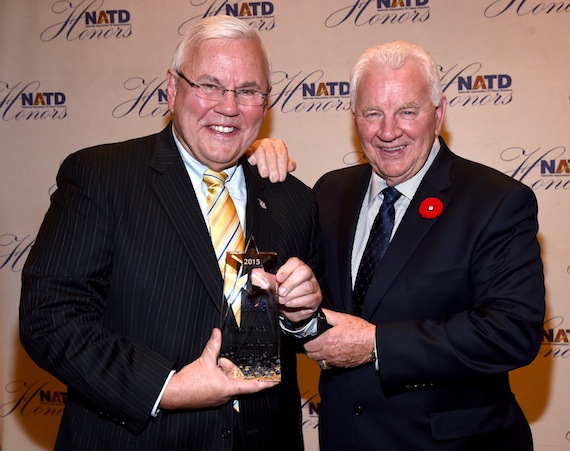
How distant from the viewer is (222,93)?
6.82 feet

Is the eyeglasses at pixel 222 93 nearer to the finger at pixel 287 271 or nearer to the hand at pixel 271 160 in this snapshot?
the hand at pixel 271 160

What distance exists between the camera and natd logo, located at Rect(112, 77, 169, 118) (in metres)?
4.08

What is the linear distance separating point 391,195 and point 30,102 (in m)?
2.71

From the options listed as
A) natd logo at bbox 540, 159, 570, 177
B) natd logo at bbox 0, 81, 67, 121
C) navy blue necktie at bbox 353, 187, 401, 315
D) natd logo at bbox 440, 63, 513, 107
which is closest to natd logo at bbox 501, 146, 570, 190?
natd logo at bbox 540, 159, 570, 177

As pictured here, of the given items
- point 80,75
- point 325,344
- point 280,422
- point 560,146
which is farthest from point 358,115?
point 80,75

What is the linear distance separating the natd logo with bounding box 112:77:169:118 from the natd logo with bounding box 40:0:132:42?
12.2 inches

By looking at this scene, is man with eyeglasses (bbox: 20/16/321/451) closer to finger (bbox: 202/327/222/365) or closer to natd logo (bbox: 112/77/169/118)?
finger (bbox: 202/327/222/365)

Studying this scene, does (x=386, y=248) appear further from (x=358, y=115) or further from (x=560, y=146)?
(x=560, y=146)

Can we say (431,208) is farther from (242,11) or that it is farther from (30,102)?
(30,102)

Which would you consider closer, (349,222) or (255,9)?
(349,222)

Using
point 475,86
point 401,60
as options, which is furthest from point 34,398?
point 475,86

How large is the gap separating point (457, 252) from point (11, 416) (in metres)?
3.40

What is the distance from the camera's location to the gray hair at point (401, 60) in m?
2.50

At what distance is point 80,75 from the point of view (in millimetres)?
4137
